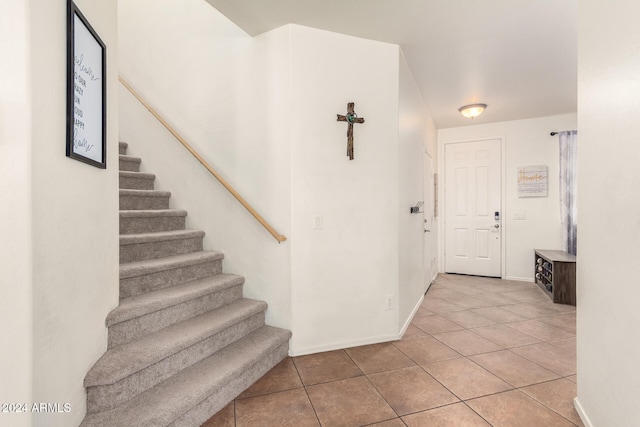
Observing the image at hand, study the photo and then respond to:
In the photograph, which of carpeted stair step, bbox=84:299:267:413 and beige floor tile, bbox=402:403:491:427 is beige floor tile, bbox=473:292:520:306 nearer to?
beige floor tile, bbox=402:403:491:427

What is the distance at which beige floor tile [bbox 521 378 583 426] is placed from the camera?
5.85ft

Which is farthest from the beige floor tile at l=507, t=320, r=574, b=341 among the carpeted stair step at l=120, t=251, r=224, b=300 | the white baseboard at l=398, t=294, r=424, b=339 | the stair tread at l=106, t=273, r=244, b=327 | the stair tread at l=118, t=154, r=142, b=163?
the stair tread at l=118, t=154, r=142, b=163

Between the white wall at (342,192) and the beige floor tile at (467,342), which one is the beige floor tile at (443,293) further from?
the white wall at (342,192)

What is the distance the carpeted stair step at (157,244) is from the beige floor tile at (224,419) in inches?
49.0

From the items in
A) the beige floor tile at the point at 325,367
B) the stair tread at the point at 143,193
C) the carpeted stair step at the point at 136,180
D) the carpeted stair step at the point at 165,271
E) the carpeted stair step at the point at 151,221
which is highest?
the carpeted stair step at the point at 136,180

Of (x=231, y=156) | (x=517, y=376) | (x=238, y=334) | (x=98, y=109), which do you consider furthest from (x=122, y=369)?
(x=517, y=376)

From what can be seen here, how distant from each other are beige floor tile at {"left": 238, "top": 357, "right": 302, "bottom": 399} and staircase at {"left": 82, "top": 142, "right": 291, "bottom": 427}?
49mm

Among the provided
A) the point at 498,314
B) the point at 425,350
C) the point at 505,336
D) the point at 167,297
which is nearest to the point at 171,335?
the point at 167,297

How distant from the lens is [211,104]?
288cm

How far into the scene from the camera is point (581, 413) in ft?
5.68

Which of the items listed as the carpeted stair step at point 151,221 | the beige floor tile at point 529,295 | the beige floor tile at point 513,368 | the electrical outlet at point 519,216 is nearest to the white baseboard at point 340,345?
the beige floor tile at point 513,368

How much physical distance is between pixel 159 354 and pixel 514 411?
2.05 m

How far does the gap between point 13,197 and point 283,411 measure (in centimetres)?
164

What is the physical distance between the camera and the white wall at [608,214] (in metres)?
1.21
